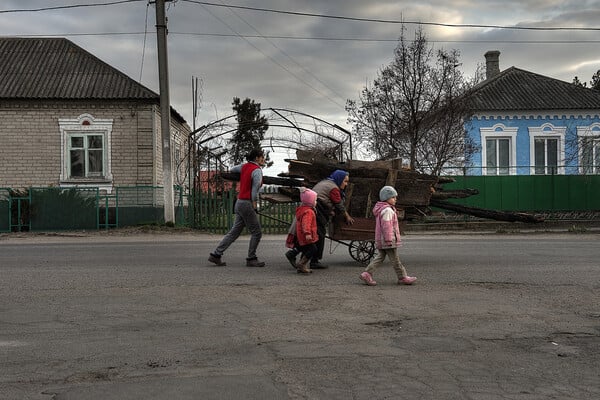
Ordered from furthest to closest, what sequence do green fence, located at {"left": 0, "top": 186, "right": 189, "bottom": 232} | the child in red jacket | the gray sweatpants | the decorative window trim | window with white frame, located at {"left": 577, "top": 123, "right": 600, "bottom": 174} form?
window with white frame, located at {"left": 577, "top": 123, "right": 600, "bottom": 174}
the decorative window trim
green fence, located at {"left": 0, "top": 186, "right": 189, "bottom": 232}
the gray sweatpants
the child in red jacket

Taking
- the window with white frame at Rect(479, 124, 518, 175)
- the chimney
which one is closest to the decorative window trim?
the window with white frame at Rect(479, 124, 518, 175)

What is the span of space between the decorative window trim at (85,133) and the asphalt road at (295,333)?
1475 centimetres

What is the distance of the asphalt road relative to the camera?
14.6 feet

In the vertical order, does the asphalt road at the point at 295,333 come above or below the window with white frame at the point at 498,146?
below

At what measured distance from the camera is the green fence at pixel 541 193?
24.6 meters

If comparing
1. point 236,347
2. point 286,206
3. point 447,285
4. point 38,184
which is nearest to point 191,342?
point 236,347

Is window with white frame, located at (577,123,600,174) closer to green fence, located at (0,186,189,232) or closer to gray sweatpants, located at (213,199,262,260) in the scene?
green fence, located at (0,186,189,232)

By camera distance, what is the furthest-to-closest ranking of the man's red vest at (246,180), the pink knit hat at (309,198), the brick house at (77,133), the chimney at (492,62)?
the chimney at (492,62)
the brick house at (77,133)
the man's red vest at (246,180)
the pink knit hat at (309,198)

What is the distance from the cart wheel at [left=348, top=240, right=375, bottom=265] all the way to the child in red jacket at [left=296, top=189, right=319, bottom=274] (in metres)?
1.47

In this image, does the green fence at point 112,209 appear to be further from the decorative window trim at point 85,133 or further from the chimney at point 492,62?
the chimney at point 492,62

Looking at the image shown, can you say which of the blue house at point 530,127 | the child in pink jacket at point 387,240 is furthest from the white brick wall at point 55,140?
the child in pink jacket at point 387,240

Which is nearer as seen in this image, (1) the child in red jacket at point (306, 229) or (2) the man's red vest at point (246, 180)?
(1) the child in red jacket at point (306, 229)

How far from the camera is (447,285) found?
8.62 meters

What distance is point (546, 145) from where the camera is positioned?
30234 mm
